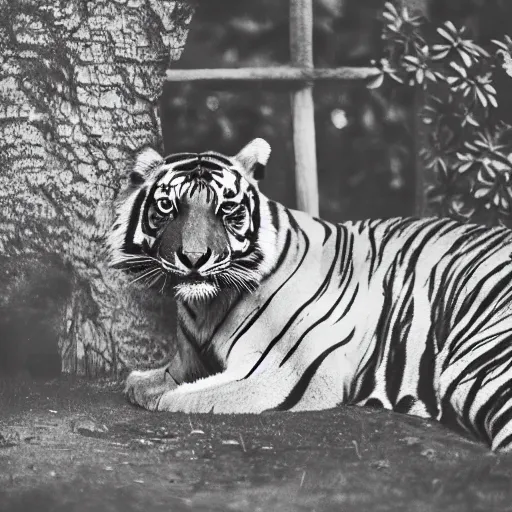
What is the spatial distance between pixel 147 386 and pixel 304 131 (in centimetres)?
133

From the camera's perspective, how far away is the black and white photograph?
3.84 m

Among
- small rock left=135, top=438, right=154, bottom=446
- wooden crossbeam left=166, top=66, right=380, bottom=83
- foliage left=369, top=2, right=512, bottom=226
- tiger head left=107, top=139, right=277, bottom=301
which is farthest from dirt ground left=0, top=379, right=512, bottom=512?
wooden crossbeam left=166, top=66, right=380, bottom=83

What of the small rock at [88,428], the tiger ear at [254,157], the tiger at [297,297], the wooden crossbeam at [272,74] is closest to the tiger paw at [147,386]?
the tiger at [297,297]

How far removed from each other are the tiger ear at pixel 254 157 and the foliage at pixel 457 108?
676 millimetres

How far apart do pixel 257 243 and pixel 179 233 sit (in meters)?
0.36

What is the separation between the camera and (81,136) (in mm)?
4312

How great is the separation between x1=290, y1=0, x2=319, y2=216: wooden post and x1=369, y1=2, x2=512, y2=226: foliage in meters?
0.32

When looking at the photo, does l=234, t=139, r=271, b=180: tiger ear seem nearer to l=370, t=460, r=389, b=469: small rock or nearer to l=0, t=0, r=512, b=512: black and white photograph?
l=0, t=0, r=512, b=512: black and white photograph

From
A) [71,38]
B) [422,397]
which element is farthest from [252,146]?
[422,397]

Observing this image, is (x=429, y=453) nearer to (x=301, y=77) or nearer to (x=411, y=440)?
(x=411, y=440)

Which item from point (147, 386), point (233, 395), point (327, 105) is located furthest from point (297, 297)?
point (327, 105)

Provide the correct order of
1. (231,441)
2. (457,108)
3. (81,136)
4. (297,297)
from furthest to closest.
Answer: (457,108) < (81,136) < (297,297) < (231,441)

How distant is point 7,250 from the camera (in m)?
4.36

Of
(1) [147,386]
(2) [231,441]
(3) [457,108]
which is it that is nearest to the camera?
(2) [231,441]
